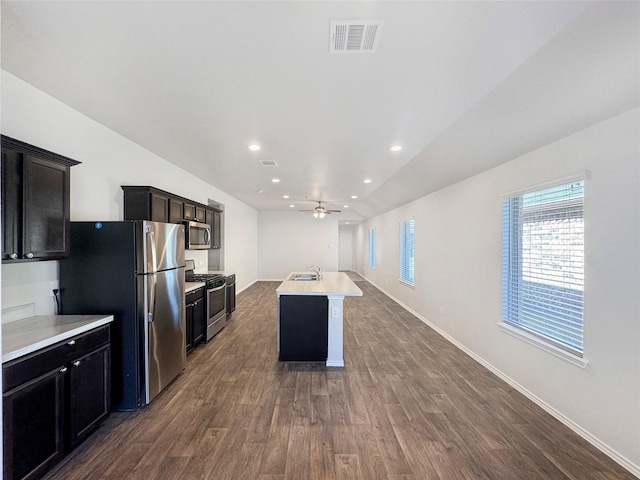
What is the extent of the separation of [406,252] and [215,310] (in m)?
4.42

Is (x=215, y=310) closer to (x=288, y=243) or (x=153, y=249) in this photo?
(x=153, y=249)

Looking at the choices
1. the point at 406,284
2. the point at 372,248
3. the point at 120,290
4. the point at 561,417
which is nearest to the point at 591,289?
the point at 561,417

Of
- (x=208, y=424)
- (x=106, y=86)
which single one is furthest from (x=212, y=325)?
(x=106, y=86)

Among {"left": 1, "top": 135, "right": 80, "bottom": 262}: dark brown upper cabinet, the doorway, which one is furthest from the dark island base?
the doorway

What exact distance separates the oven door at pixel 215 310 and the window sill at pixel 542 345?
384 cm

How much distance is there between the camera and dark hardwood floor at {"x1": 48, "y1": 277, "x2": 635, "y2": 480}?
1927 millimetres

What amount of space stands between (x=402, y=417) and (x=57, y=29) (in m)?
3.55

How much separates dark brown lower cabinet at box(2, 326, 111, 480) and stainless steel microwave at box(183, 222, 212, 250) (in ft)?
6.92

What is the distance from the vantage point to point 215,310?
4.47m

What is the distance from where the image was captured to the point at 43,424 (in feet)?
5.80

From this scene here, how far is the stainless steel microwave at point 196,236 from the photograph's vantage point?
168 inches

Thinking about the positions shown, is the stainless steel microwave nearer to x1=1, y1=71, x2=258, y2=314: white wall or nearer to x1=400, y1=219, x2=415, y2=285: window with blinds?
x1=1, y1=71, x2=258, y2=314: white wall

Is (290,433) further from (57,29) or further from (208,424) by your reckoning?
(57,29)

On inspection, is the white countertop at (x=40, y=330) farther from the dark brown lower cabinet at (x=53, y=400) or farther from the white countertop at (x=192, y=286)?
the white countertop at (x=192, y=286)
